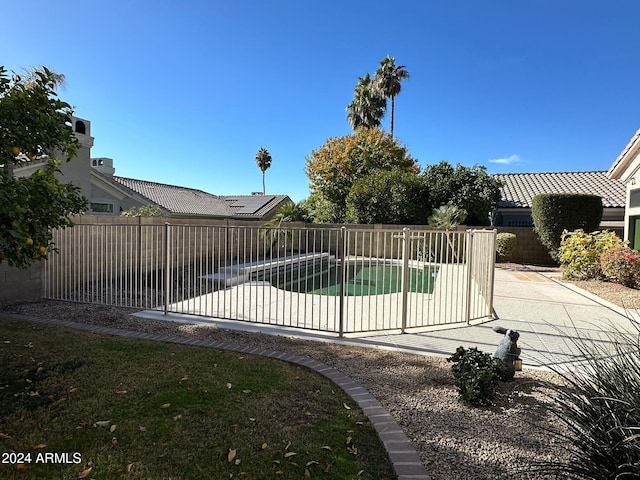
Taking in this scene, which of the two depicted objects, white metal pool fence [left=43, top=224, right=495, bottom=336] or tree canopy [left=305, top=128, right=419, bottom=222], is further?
tree canopy [left=305, top=128, right=419, bottom=222]

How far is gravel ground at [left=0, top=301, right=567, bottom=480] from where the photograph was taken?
9.48 ft

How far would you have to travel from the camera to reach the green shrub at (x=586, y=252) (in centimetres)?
1266

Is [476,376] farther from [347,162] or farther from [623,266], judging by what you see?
[347,162]

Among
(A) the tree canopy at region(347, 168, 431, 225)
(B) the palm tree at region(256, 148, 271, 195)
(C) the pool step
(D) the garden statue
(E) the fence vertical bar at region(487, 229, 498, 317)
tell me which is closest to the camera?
(D) the garden statue

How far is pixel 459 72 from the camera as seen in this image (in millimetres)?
16188

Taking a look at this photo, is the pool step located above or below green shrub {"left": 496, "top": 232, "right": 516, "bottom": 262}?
below

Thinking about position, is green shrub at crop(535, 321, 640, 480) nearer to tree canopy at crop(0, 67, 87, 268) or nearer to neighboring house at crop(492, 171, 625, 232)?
tree canopy at crop(0, 67, 87, 268)

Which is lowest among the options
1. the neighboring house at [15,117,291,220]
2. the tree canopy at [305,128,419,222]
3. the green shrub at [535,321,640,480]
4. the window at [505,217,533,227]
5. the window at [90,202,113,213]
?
the green shrub at [535,321,640,480]

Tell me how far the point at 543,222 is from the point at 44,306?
19.6 metres

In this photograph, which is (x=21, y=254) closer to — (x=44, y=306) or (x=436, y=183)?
(x=44, y=306)

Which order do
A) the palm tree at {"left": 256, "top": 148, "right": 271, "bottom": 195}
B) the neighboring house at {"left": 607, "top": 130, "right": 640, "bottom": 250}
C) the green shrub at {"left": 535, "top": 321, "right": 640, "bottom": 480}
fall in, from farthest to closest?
the palm tree at {"left": 256, "top": 148, "right": 271, "bottom": 195} → the neighboring house at {"left": 607, "top": 130, "right": 640, "bottom": 250} → the green shrub at {"left": 535, "top": 321, "right": 640, "bottom": 480}

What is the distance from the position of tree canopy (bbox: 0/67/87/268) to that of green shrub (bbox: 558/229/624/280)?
1553 cm

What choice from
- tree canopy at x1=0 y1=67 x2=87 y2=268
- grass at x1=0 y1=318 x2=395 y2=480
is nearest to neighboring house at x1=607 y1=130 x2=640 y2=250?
grass at x1=0 y1=318 x2=395 y2=480

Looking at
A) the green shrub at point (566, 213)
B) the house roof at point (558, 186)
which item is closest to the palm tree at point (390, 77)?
the house roof at point (558, 186)
